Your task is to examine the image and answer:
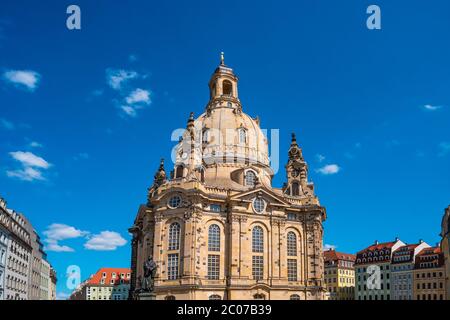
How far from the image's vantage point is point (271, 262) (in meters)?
69.8

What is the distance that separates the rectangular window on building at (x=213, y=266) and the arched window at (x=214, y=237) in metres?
1.14

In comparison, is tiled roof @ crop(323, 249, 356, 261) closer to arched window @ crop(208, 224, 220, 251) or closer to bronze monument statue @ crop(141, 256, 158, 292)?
arched window @ crop(208, 224, 220, 251)

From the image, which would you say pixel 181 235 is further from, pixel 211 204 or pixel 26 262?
pixel 26 262

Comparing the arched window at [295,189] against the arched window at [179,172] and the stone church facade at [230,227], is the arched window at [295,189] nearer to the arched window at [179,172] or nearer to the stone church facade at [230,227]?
the stone church facade at [230,227]

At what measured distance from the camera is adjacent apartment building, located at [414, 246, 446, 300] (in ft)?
316

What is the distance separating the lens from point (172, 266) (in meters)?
65.9

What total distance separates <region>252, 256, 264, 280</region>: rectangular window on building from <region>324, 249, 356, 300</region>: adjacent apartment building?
2070 inches

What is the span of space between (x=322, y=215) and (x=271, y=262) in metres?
15.4

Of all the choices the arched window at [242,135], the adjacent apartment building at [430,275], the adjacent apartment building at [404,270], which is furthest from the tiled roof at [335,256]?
the arched window at [242,135]

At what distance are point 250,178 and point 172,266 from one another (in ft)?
64.7

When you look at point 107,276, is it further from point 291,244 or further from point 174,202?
point 291,244

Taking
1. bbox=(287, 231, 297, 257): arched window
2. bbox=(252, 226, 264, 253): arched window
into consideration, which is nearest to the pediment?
bbox=(252, 226, 264, 253): arched window

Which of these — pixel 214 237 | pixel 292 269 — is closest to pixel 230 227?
pixel 214 237
